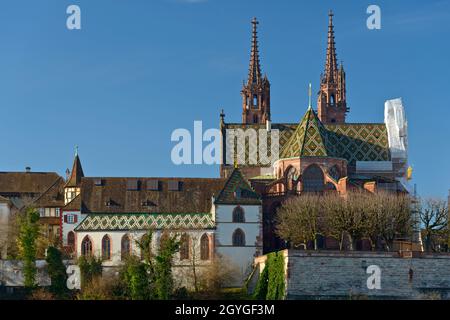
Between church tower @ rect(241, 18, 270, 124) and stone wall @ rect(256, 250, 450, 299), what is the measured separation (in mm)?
55741

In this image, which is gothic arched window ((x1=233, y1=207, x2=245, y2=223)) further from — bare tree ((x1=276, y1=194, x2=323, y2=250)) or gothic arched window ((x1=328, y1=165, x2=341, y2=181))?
gothic arched window ((x1=328, y1=165, x2=341, y2=181))

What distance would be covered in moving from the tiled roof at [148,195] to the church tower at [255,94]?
34.5 meters

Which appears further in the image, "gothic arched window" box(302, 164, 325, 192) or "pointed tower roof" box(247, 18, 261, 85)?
"pointed tower roof" box(247, 18, 261, 85)

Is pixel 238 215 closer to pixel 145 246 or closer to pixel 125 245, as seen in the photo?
pixel 125 245

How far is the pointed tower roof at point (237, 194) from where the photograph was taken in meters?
120

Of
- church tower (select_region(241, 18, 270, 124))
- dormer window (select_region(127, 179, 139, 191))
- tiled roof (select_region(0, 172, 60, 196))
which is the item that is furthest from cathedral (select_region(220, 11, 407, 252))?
tiled roof (select_region(0, 172, 60, 196))

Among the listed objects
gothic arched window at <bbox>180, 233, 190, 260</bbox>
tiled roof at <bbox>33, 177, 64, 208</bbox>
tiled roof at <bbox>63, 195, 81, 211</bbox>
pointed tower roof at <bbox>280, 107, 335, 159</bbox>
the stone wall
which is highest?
pointed tower roof at <bbox>280, 107, 335, 159</bbox>

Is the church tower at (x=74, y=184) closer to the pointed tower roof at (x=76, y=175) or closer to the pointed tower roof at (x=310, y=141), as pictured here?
the pointed tower roof at (x=76, y=175)

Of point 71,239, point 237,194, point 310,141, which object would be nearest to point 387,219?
point 237,194

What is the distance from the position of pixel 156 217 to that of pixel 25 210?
45.8ft

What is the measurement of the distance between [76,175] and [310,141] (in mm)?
23178

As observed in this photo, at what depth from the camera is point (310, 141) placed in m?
128

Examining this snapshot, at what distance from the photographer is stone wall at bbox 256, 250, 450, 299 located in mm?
103438
